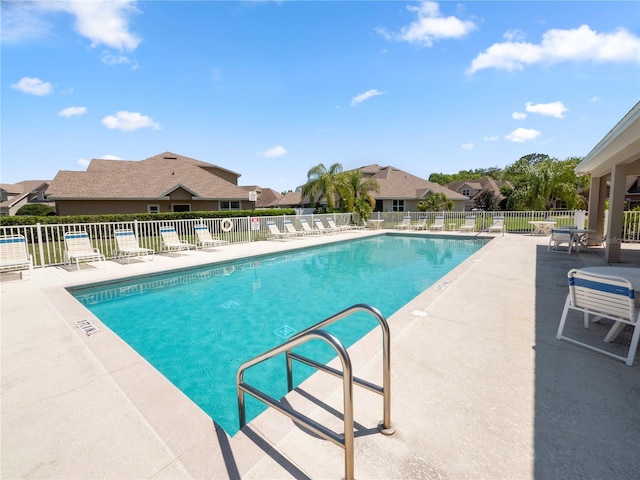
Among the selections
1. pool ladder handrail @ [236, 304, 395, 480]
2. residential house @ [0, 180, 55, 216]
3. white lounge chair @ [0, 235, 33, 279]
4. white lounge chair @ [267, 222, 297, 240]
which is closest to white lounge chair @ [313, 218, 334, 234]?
white lounge chair @ [267, 222, 297, 240]

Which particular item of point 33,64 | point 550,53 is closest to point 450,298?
point 550,53

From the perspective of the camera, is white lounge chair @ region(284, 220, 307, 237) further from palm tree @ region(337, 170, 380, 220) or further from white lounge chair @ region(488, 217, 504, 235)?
white lounge chair @ region(488, 217, 504, 235)

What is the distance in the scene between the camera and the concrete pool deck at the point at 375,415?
6.59 feet

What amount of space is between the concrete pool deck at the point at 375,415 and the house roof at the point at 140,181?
836 inches

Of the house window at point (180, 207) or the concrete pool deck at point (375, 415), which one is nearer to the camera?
the concrete pool deck at point (375, 415)

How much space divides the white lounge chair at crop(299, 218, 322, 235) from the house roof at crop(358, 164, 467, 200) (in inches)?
548

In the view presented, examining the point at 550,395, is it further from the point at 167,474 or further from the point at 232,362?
the point at 232,362

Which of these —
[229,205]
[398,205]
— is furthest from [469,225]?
[229,205]

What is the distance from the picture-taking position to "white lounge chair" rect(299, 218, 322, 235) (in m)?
17.7

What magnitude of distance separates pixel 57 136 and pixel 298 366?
2862 cm

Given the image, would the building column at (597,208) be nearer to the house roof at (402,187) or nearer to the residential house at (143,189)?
the house roof at (402,187)

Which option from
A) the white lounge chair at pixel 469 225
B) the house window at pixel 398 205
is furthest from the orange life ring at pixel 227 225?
the house window at pixel 398 205

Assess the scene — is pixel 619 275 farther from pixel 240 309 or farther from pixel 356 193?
pixel 356 193

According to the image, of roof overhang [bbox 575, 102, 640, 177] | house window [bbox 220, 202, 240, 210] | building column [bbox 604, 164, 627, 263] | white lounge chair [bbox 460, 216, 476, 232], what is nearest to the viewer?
roof overhang [bbox 575, 102, 640, 177]
